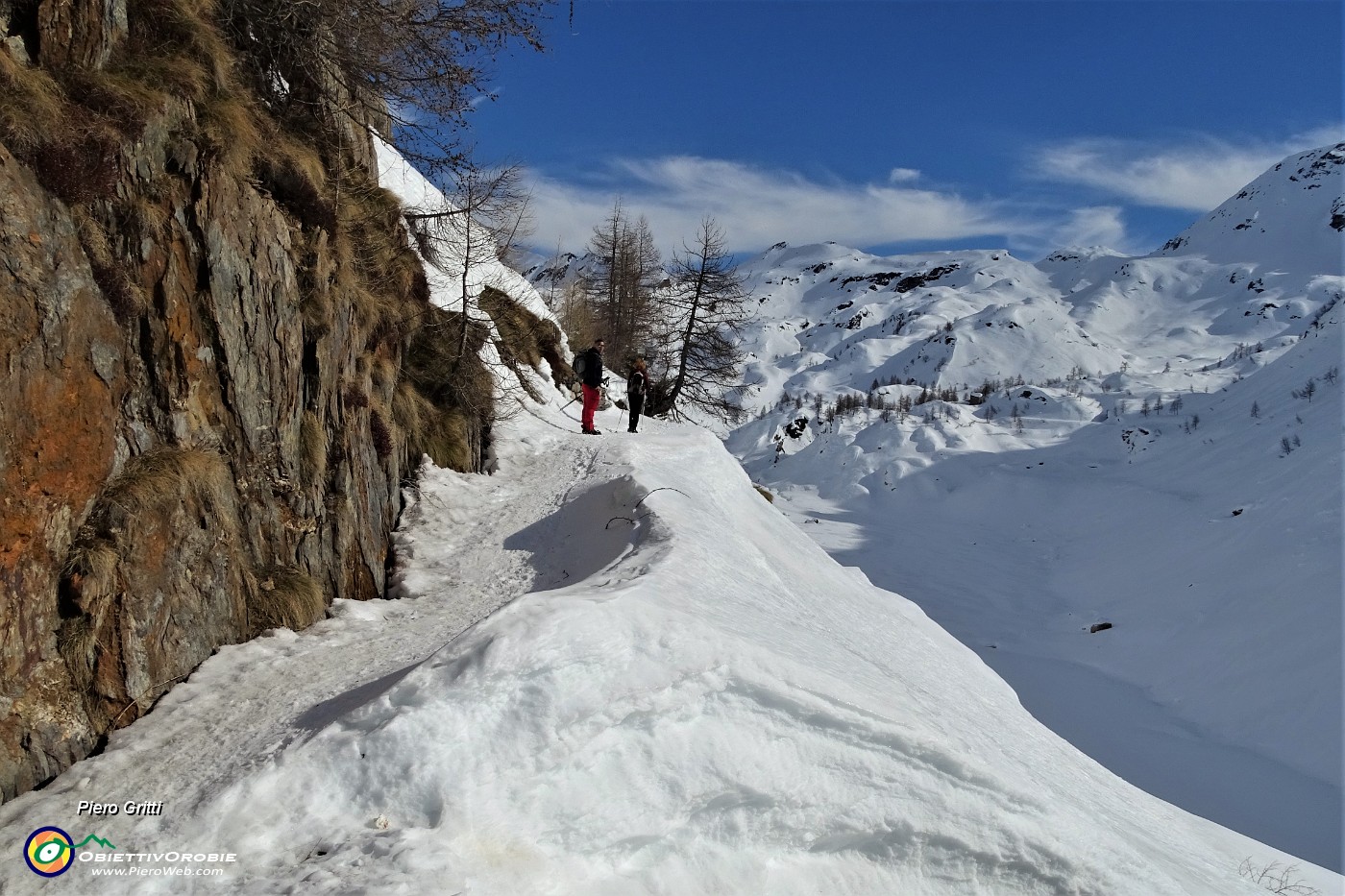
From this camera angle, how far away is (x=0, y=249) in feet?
14.0

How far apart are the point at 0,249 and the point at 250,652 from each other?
3084 mm

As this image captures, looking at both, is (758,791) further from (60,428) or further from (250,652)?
(60,428)

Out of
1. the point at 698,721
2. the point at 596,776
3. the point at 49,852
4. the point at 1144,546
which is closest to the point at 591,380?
the point at 698,721

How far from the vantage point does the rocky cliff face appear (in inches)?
173

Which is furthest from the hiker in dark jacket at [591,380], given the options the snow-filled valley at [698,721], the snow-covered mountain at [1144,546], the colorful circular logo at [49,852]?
the snow-covered mountain at [1144,546]

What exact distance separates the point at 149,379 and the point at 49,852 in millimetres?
3041

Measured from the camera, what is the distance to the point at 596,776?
13.8 feet

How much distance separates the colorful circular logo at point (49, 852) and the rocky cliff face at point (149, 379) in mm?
510

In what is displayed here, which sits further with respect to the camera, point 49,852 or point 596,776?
point 596,776

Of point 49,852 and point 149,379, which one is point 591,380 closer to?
point 149,379

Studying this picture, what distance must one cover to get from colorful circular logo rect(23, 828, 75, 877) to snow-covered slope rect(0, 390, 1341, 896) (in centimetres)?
6

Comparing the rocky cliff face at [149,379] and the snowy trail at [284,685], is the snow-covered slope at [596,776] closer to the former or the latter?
the snowy trail at [284,685]

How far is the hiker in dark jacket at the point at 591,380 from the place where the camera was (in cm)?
1370

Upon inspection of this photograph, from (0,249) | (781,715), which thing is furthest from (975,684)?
(0,249)
